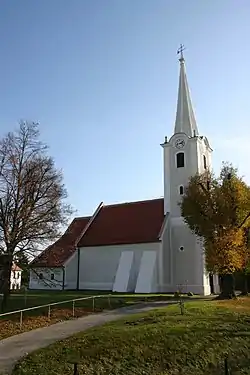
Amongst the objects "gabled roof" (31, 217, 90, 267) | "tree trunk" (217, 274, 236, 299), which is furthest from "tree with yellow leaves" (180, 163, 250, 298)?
"gabled roof" (31, 217, 90, 267)

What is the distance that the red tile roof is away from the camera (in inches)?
1631

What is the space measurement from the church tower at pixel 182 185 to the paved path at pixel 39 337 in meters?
18.4

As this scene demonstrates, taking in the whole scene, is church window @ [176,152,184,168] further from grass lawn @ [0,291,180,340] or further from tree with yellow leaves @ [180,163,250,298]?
grass lawn @ [0,291,180,340]

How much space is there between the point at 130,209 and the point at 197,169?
30.8 feet

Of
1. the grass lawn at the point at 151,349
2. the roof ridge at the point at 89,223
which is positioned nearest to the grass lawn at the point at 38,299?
the grass lawn at the point at 151,349

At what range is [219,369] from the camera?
44.1 ft

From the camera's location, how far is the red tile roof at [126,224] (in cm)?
4144

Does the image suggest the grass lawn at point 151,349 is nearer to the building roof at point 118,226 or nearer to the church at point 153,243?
the church at point 153,243

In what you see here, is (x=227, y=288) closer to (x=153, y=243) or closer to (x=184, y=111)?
(x=153, y=243)

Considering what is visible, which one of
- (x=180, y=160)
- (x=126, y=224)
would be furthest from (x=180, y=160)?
(x=126, y=224)

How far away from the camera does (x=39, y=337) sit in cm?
1524

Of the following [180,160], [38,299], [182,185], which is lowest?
[38,299]

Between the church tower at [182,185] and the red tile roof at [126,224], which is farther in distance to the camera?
the red tile roof at [126,224]

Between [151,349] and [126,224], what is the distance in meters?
30.7
